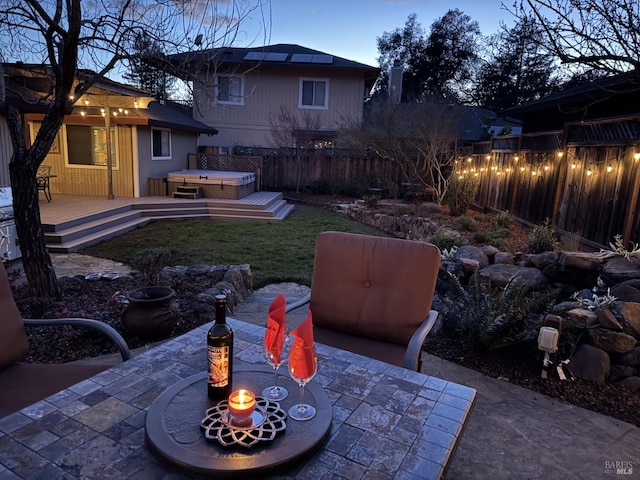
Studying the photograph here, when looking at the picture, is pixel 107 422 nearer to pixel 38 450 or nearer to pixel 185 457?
pixel 38 450

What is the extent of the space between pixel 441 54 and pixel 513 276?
23.9 metres

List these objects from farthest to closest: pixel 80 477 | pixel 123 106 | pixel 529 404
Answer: pixel 123 106 < pixel 529 404 < pixel 80 477

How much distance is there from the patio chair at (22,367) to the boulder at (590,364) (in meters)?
2.86

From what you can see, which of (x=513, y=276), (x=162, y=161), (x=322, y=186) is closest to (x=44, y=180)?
(x=162, y=161)

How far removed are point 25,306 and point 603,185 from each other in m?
6.62

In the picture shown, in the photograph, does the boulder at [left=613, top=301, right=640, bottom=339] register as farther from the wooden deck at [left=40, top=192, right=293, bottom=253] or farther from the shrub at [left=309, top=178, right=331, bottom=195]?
the shrub at [left=309, top=178, right=331, bottom=195]

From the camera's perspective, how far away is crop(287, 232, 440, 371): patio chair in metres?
2.30

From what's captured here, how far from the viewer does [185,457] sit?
1.08 meters

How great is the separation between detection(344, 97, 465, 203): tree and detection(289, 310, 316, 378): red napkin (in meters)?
9.70

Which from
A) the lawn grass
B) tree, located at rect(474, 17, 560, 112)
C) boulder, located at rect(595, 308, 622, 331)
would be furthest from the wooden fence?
tree, located at rect(474, 17, 560, 112)

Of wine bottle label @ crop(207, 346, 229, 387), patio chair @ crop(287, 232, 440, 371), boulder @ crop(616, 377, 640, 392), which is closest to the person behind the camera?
wine bottle label @ crop(207, 346, 229, 387)

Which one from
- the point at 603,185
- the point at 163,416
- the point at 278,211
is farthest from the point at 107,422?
A: the point at 278,211

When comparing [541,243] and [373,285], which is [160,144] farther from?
[373,285]

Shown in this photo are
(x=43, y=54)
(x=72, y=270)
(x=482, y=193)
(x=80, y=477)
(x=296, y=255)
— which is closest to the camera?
(x=80, y=477)
